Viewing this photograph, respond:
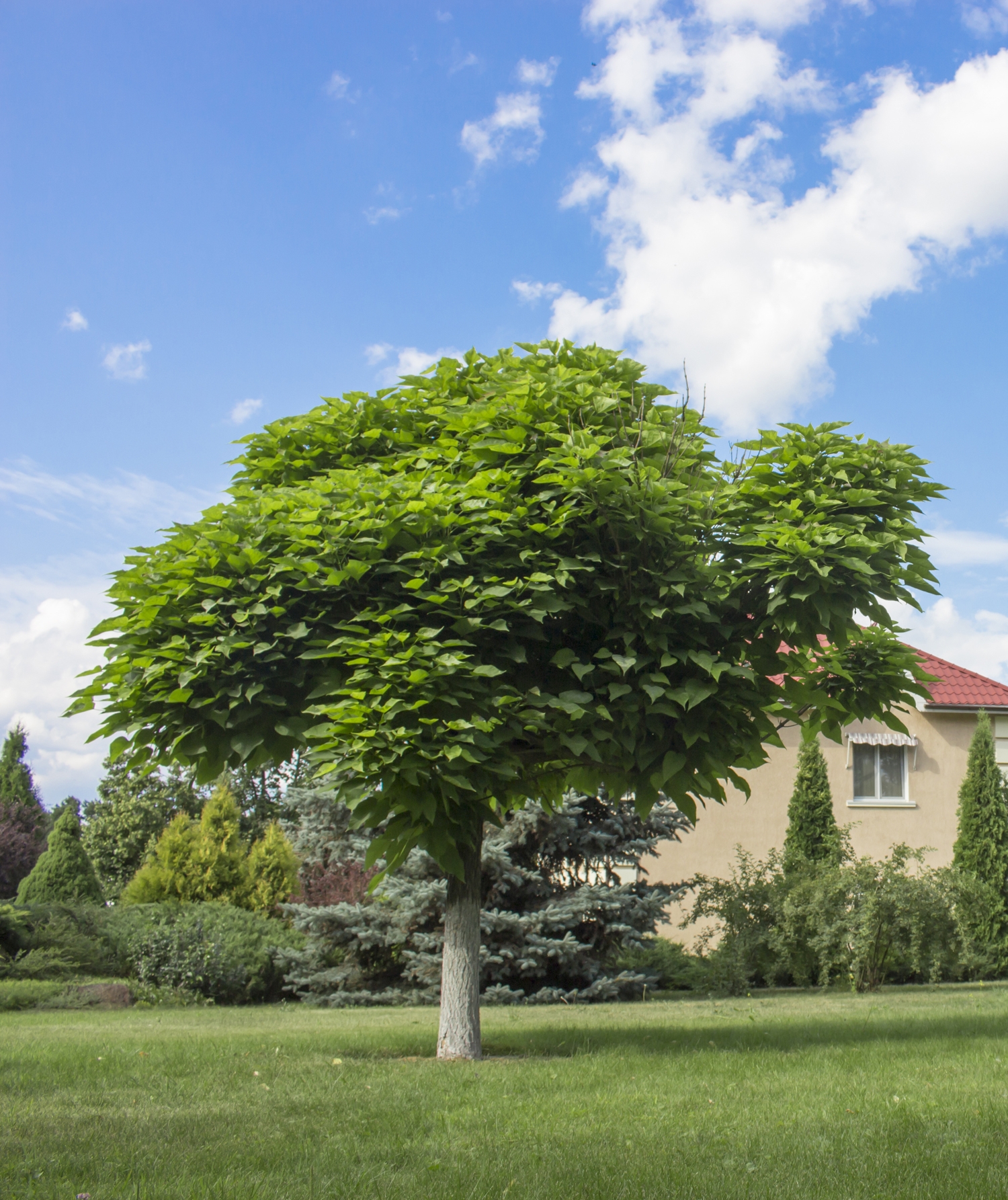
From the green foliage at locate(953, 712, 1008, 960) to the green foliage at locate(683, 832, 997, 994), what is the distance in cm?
404

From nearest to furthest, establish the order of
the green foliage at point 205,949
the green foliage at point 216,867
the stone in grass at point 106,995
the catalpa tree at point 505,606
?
the catalpa tree at point 505,606
the stone in grass at point 106,995
the green foliage at point 205,949
the green foliage at point 216,867

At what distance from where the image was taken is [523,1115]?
5684mm

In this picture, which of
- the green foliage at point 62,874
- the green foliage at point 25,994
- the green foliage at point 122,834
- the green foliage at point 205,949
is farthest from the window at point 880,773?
the green foliage at point 122,834

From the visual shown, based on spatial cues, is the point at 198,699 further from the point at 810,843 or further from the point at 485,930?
the point at 810,843

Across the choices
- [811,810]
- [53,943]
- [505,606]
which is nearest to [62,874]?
[53,943]

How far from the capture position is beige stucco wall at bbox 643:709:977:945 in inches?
850

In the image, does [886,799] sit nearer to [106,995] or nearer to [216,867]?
[216,867]

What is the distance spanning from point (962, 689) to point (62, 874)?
20187 mm

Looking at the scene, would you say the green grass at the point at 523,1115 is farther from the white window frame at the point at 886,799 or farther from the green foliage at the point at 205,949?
the white window frame at the point at 886,799

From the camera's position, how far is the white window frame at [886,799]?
22.1 metres

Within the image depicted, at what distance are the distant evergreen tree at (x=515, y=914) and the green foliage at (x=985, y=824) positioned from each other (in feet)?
23.0

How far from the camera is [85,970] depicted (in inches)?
688

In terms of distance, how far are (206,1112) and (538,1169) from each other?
2348 millimetres

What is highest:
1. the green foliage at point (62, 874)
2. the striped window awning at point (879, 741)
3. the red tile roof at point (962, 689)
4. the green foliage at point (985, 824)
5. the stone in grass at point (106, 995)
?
the red tile roof at point (962, 689)
